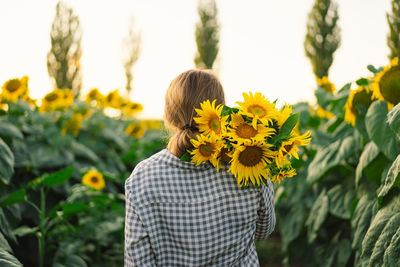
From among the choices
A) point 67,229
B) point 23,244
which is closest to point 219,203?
point 67,229

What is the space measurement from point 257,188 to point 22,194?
4.36ft

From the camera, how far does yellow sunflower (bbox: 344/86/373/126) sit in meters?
2.26

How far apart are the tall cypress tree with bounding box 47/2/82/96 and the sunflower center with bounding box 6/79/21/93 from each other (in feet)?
62.1

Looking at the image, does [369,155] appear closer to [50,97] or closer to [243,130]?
[243,130]

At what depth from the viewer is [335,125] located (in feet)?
9.42

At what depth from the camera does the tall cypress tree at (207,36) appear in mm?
30250

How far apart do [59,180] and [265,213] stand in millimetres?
1384

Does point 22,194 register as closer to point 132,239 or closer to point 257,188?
point 132,239

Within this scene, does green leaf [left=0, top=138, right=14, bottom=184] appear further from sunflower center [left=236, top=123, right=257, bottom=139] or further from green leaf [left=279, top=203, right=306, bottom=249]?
green leaf [left=279, top=203, right=306, bottom=249]

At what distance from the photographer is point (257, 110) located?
1482 millimetres

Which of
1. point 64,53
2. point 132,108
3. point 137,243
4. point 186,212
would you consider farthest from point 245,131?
point 64,53

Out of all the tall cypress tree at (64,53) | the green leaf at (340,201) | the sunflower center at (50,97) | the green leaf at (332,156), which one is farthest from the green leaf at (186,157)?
the tall cypress tree at (64,53)

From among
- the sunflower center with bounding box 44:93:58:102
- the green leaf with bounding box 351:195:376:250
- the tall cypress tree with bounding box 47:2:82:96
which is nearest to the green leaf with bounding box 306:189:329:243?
the green leaf with bounding box 351:195:376:250

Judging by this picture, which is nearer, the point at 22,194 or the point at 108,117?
the point at 22,194
